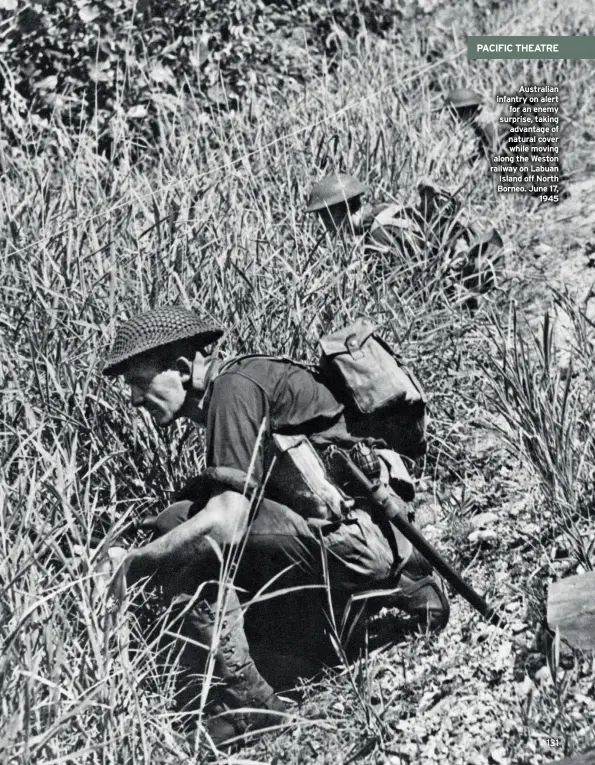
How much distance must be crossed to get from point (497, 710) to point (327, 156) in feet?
11.0

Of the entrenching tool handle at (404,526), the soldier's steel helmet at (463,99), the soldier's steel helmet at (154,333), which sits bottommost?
the entrenching tool handle at (404,526)

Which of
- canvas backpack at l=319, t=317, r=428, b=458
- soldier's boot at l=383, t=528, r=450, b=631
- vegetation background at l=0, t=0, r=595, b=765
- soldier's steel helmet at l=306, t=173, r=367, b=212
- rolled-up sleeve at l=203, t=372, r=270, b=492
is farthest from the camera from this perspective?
soldier's steel helmet at l=306, t=173, r=367, b=212

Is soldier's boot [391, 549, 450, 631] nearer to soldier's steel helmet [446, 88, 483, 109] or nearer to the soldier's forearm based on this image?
the soldier's forearm

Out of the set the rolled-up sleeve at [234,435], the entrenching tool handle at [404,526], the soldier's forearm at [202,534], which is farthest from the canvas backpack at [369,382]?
the soldier's forearm at [202,534]

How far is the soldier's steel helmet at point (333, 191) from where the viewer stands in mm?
4816

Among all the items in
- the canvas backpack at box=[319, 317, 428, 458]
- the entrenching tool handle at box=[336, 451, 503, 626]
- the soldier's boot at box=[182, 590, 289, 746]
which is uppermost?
the canvas backpack at box=[319, 317, 428, 458]

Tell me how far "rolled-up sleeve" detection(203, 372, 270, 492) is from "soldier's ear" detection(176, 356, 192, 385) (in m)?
0.15

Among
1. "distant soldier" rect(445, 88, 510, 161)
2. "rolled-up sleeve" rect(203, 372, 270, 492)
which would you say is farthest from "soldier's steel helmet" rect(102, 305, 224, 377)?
"distant soldier" rect(445, 88, 510, 161)

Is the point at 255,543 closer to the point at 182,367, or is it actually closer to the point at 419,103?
the point at 182,367

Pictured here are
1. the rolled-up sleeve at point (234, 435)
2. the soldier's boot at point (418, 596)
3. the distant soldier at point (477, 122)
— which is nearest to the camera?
the rolled-up sleeve at point (234, 435)

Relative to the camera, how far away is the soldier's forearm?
Answer: 9.78 feet

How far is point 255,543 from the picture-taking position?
329cm

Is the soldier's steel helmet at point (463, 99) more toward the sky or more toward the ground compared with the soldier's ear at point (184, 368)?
more toward the sky

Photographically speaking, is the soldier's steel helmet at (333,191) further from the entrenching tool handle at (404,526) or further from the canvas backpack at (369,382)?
the entrenching tool handle at (404,526)
